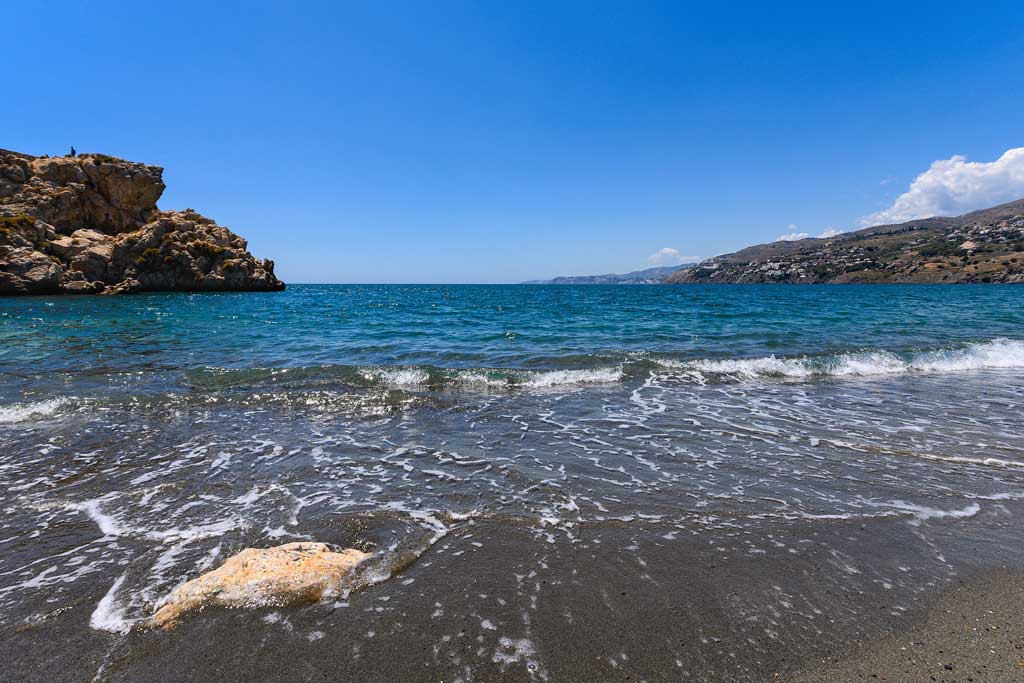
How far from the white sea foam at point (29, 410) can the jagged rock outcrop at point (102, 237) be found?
209 ft

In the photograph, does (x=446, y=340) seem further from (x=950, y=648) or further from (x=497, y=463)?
(x=950, y=648)

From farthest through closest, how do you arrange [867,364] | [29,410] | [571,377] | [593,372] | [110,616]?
[867,364]
[593,372]
[571,377]
[29,410]
[110,616]

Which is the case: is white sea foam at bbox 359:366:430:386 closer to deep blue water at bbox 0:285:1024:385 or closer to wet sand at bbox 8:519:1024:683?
deep blue water at bbox 0:285:1024:385

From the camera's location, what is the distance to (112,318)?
29.3 m

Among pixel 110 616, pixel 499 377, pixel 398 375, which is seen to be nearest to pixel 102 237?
pixel 398 375

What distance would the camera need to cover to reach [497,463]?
673cm

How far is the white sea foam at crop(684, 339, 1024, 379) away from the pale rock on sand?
1213 cm

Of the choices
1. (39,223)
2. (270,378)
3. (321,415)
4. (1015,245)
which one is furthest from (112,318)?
(1015,245)

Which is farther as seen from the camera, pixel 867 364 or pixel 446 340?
pixel 446 340

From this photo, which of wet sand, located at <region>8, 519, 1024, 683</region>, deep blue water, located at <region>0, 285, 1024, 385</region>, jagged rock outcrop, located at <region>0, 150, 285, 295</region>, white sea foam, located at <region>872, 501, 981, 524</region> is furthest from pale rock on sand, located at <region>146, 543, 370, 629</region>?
jagged rock outcrop, located at <region>0, 150, 285, 295</region>

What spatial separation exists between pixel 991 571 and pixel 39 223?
281 feet

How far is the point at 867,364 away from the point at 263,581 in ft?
56.3

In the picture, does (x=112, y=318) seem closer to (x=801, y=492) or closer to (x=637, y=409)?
(x=637, y=409)

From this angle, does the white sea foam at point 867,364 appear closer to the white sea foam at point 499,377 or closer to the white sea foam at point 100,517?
the white sea foam at point 499,377
